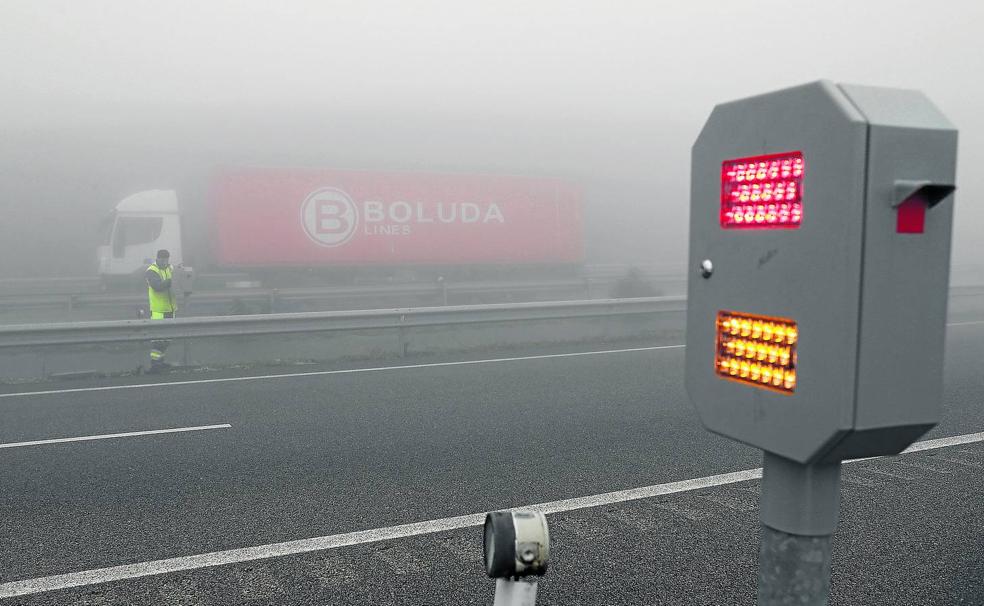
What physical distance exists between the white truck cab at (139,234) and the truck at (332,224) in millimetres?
28

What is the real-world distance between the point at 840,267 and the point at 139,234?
78.8 feet

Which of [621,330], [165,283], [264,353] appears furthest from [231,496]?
[621,330]

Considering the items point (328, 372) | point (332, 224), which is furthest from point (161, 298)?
point (332, 224)

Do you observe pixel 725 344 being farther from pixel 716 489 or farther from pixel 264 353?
pixel 264 353

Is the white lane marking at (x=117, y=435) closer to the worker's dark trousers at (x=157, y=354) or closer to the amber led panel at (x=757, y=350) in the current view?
the worker's dark trousers at (x=157, y=354)

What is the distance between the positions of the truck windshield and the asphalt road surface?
15.1 meters

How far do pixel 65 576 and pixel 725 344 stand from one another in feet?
11.6

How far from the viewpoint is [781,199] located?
4.86 ft

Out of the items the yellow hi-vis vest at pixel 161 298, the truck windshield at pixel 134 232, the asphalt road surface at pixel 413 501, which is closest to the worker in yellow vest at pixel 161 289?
the yellow hi-vis vest at pixel 161 298

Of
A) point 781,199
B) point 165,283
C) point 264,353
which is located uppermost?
point 781,199

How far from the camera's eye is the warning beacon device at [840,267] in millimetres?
1329

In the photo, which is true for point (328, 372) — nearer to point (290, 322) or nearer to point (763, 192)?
point (290, 322)

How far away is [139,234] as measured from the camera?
22797 mm

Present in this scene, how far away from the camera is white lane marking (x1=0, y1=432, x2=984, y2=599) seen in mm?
3752
